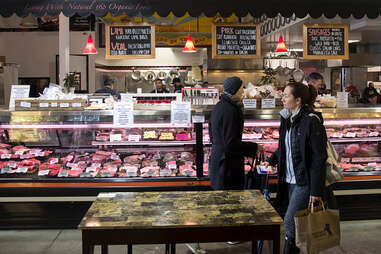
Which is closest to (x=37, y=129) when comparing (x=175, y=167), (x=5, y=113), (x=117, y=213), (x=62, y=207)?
(x=5, y=113)

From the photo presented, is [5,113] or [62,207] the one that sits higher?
[5,113]

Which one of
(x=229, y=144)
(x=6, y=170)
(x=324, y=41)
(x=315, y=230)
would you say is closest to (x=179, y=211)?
(x=315, y=230)

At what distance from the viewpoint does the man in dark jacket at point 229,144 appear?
13.4ft

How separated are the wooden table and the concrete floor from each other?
1.65 metres

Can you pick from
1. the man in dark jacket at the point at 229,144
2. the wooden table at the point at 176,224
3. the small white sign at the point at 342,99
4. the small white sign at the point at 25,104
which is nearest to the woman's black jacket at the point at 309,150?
the wooden table at the point at 176,224

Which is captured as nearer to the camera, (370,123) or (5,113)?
(5,113)

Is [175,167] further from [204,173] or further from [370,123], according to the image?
[370,123]

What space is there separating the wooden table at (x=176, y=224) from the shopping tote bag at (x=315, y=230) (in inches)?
16.5

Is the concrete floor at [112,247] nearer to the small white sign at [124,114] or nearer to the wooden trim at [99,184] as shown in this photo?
the wooden trim at [99,184]

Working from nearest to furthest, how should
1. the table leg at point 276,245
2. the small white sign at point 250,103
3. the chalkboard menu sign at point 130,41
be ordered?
the table leg at point 276,245, the small white sign at point 250,103, the chalkboard menu sign at point 130,41

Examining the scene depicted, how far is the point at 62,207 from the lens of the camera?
16.6ft

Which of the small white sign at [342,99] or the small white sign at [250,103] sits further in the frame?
the small white sign at [342,99]

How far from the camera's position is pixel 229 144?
4086mm

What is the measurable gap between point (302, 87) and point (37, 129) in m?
3.48
